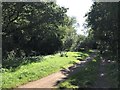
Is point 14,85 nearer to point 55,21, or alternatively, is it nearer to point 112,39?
point 112,39

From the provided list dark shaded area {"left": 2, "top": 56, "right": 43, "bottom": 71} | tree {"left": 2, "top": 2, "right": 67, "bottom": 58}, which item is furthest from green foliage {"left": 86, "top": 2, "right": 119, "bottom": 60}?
dark shaded area {"left": 2, "top": 56, "right": 43, "bottom": 71}

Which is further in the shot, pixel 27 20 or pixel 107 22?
pixel 27 20

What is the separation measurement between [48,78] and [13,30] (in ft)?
66.3

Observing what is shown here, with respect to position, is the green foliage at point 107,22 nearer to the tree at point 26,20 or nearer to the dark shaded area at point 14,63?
the tree at point 26,20

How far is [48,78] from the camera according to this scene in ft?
74.5

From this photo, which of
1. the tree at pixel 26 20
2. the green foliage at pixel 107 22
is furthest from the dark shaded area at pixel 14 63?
the green foliage at pixel 107 22

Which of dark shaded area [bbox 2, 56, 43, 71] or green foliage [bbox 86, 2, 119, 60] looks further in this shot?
green foliage [bbox 86, 2, 119, 60]

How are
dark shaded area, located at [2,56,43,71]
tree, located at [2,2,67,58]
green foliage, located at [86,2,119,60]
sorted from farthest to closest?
1. tree, located at [2,2,67,58]
2. green foliage, located at [86,2,119,60]
3. dark shaded area, located at [2,56,43,71]

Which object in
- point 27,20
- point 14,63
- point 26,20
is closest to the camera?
point 14,63

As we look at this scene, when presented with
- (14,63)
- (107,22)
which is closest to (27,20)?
(14,63)

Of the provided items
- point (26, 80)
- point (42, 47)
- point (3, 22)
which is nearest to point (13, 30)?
point (3, 22)

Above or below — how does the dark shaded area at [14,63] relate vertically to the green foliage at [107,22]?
Result: below

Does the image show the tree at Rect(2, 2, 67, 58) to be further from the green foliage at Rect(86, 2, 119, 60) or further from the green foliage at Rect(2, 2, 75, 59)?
the green foliage at Rect(86, 2, 119, 60)

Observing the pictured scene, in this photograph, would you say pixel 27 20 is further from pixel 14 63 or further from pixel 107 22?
pixel 107 22
